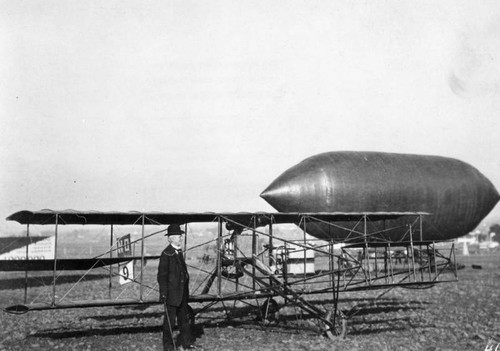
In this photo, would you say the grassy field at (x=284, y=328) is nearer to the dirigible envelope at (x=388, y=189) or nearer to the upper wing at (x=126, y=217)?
the upper wing at (x=126, y=217)

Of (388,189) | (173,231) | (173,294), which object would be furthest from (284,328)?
(388,189)

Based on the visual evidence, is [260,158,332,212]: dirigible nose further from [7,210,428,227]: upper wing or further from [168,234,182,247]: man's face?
[168,234,182,247]: man's face

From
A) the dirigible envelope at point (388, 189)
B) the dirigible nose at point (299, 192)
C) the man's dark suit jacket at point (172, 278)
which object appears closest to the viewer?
the man's dark suit jacket at point (172, 278)

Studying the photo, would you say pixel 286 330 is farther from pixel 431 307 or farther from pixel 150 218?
pixel 431 307

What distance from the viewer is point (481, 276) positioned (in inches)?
994

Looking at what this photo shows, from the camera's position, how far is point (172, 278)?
9391 mm

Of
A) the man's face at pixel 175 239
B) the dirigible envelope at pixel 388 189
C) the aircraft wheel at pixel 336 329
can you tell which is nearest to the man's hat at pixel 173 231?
the man's face at pixel 175 239

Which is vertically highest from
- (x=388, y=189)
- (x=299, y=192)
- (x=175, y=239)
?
(x=388, y=189)

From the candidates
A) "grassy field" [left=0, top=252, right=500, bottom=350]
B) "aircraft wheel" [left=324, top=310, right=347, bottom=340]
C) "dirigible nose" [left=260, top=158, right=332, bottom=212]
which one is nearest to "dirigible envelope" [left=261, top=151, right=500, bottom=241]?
"dirigible nose" [left=260, top=158, right=332, bottom=212]

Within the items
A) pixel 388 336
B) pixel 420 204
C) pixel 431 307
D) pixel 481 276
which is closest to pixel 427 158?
pixel 420 204

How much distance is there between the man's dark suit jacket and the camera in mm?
9336

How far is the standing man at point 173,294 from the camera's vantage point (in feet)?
30.2

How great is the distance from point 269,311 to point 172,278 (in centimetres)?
439

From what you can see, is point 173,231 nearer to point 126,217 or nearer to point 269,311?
point 126,217
